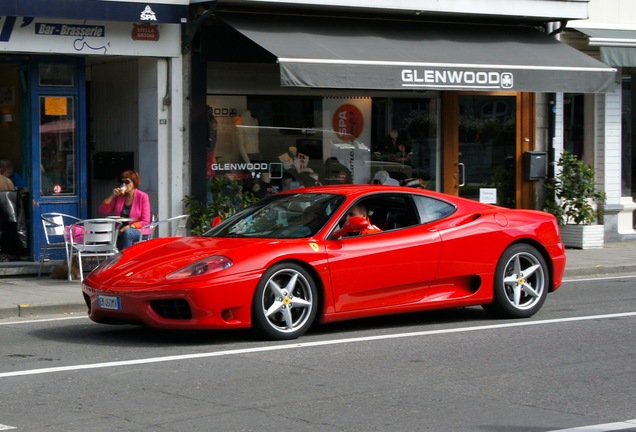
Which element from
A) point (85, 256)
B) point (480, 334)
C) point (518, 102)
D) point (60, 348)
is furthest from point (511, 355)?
point (518, 102)

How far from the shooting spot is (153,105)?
1605cm

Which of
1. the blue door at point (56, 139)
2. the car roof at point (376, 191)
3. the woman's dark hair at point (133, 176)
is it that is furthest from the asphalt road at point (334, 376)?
the blue door at point (56, 139)

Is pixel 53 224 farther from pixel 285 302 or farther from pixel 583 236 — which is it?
pixel 583 236

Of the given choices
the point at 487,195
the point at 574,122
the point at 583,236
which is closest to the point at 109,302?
the point at 487,195

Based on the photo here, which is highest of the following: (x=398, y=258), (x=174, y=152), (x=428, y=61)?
(x=428, y=61)

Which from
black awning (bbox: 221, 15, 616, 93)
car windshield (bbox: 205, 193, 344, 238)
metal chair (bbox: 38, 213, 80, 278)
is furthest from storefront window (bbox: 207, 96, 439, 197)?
car windshield (bbox: 205, 193, 344, 238)

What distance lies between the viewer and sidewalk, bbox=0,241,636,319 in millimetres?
12023

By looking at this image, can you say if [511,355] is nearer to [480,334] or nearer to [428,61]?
Answer: [480,334]

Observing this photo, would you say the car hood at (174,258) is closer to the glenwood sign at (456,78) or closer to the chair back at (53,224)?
the chair back at (53,224)

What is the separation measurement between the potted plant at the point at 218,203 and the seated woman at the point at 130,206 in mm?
1066

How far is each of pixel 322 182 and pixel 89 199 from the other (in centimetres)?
366

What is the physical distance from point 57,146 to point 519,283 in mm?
7500

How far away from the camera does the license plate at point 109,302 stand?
9516 millimetres

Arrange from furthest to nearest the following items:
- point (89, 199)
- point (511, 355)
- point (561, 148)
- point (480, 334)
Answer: point (561, 148) < point (89, 199) < point (480, 334) < point (511, 355)
